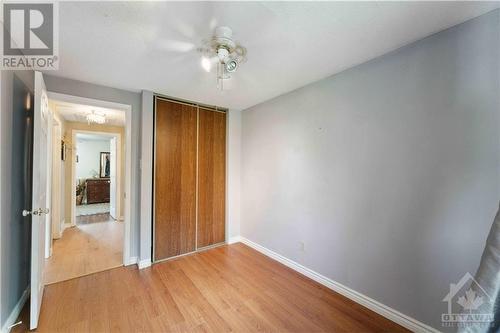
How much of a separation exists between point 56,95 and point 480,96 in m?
3.99

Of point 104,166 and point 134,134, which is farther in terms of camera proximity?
point 104,166

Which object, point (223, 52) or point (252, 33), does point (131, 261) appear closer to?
point (223, 52)

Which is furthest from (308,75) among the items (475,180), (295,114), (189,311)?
(189,311)

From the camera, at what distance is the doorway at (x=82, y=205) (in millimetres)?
2816

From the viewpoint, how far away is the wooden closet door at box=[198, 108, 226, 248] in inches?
134

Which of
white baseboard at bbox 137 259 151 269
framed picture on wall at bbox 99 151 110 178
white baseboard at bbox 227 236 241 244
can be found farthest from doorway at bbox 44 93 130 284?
white baseboard at bbox 227 236 241 244

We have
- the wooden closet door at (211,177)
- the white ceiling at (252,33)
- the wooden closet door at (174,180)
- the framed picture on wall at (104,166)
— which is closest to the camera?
the white ceiling at (252,33)

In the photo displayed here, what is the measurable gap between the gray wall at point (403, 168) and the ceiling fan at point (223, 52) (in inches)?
46.1

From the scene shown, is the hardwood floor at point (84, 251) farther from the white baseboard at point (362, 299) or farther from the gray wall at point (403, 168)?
the gray wall at point (403, 168)

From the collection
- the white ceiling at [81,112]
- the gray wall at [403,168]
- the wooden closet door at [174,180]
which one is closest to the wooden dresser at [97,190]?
the white ceiling at [81,112]

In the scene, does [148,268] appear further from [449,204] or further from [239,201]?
[449,204]

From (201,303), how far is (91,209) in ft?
20.2

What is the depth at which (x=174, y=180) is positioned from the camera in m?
3.12

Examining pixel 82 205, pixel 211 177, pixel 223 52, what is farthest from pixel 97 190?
pixel 223 52
